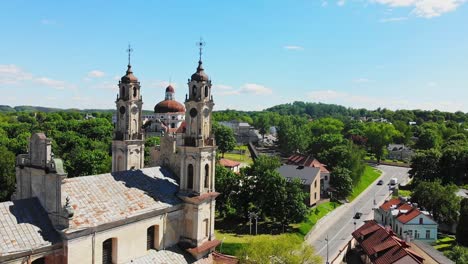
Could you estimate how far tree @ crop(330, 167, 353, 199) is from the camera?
85562mm

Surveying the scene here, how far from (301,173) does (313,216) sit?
12.6 meters

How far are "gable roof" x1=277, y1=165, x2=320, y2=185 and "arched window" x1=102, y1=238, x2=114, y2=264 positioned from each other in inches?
2130

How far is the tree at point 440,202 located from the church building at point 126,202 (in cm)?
4917

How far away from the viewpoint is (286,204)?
199 feet

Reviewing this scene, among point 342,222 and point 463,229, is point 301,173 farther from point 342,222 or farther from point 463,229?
point 463,229

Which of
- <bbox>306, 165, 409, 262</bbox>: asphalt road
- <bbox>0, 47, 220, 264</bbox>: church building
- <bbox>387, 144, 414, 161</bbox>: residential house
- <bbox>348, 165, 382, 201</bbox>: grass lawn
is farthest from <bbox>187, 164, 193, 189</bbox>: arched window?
<bbox>387, 144, 414, 161</bbox>: residential house

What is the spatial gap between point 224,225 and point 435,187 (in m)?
40.0

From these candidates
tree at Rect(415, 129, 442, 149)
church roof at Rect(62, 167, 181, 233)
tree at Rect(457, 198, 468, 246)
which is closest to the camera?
church roof at Rect(62, 167, 181, 233)

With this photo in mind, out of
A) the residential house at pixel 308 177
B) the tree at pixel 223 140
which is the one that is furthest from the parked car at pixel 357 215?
the tree at pixel 223 140

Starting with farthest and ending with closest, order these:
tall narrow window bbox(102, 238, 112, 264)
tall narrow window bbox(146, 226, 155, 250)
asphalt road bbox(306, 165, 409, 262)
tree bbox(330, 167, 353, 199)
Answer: tree bbox(330, 167, 353, 199) < asphalt road bbox(306, 165, 409, 262) < tall narrow window bbox(146, 226, 155, 250) < tall narrow window bbox(102, 238, 112, 264)

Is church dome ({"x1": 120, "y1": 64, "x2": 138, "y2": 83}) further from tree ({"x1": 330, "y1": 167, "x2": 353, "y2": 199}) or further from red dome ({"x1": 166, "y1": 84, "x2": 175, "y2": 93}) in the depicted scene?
red dome ({"x1": 166, "y1": 84, "x2": 175, "y2": 93})

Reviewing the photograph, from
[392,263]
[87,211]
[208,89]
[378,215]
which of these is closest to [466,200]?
[378,215]

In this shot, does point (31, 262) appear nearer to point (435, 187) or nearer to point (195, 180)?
point (195, 180)

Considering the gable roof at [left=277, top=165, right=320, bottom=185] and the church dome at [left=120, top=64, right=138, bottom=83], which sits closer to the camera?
the church dome at [left=120, top=64, right=138, bottom=83]
